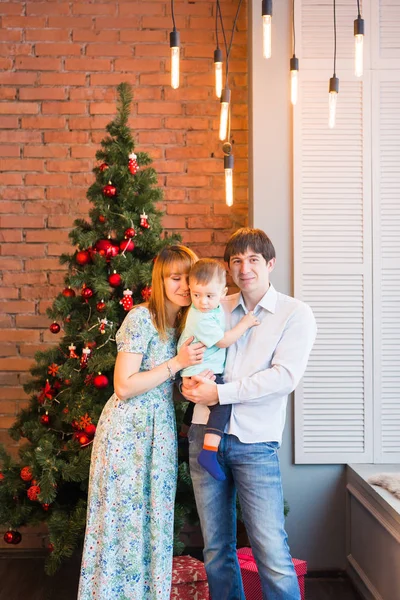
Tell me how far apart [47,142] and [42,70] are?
386 mm

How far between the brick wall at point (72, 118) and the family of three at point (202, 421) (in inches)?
54.4

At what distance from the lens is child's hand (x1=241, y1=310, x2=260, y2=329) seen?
222 cm

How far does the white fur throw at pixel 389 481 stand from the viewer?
277cm

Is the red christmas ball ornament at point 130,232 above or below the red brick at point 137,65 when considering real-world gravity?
below

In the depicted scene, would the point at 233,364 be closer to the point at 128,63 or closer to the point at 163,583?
the point at 163,583

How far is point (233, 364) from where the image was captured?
2.28 m

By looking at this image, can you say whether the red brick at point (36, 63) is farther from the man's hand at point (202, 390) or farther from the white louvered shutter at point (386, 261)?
the man's hand at point (202, 390)

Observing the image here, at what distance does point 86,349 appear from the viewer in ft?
9.11

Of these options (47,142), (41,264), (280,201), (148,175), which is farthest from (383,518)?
(47,142)

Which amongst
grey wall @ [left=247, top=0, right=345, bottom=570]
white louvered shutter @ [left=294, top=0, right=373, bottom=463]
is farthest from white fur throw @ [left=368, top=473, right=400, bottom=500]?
grey wall @ [left=247, top=0, right=345, bottom=570]

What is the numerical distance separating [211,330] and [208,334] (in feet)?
0.06

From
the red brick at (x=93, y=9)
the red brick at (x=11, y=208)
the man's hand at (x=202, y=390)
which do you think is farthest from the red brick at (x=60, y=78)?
the man's hand at (x=202, y=390)

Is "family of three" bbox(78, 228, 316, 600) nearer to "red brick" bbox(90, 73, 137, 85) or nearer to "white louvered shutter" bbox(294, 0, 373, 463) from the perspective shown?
"white louvered shutter" bbox(294, 0, 373, 463)

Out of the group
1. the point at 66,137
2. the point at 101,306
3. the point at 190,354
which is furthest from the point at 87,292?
the point at 66,137
